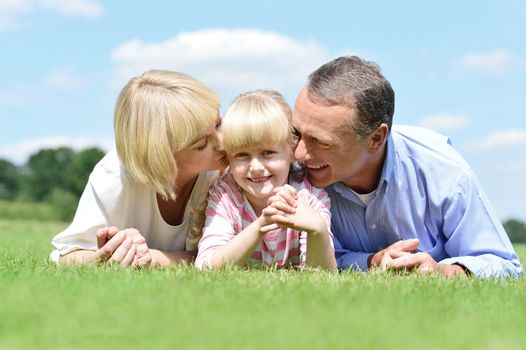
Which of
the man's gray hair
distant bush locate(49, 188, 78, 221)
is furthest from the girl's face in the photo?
distant bush locate(49, 188, 78, 221)

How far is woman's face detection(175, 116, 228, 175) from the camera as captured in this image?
6.02 metres

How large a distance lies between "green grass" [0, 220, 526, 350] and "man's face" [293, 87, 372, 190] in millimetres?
1290

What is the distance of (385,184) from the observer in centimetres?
648

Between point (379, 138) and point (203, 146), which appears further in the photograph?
point (379, 138)

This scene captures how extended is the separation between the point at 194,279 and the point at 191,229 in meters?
1.88

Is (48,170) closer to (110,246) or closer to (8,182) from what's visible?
(8,182)

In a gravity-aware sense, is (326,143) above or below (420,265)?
above

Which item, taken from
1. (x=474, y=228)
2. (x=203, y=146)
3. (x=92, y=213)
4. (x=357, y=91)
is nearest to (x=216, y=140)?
(x=203, y=146)

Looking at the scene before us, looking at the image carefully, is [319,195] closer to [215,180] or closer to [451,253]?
[215,180]

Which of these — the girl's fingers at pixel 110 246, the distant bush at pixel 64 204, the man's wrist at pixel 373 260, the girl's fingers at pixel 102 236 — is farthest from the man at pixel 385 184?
the distant bush at pixel 64 204

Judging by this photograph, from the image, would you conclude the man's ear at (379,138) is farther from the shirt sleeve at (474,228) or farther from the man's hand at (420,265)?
the man's hand at (420,265)

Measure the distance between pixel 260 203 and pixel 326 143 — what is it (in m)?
0.76

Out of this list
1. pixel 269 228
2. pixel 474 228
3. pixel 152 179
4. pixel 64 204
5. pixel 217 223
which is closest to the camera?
pixel 269 228

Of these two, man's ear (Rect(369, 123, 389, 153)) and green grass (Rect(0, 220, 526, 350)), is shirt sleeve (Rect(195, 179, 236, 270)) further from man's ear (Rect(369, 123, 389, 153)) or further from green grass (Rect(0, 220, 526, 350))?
man's ear (Rect(369, 123, 389, 153))
